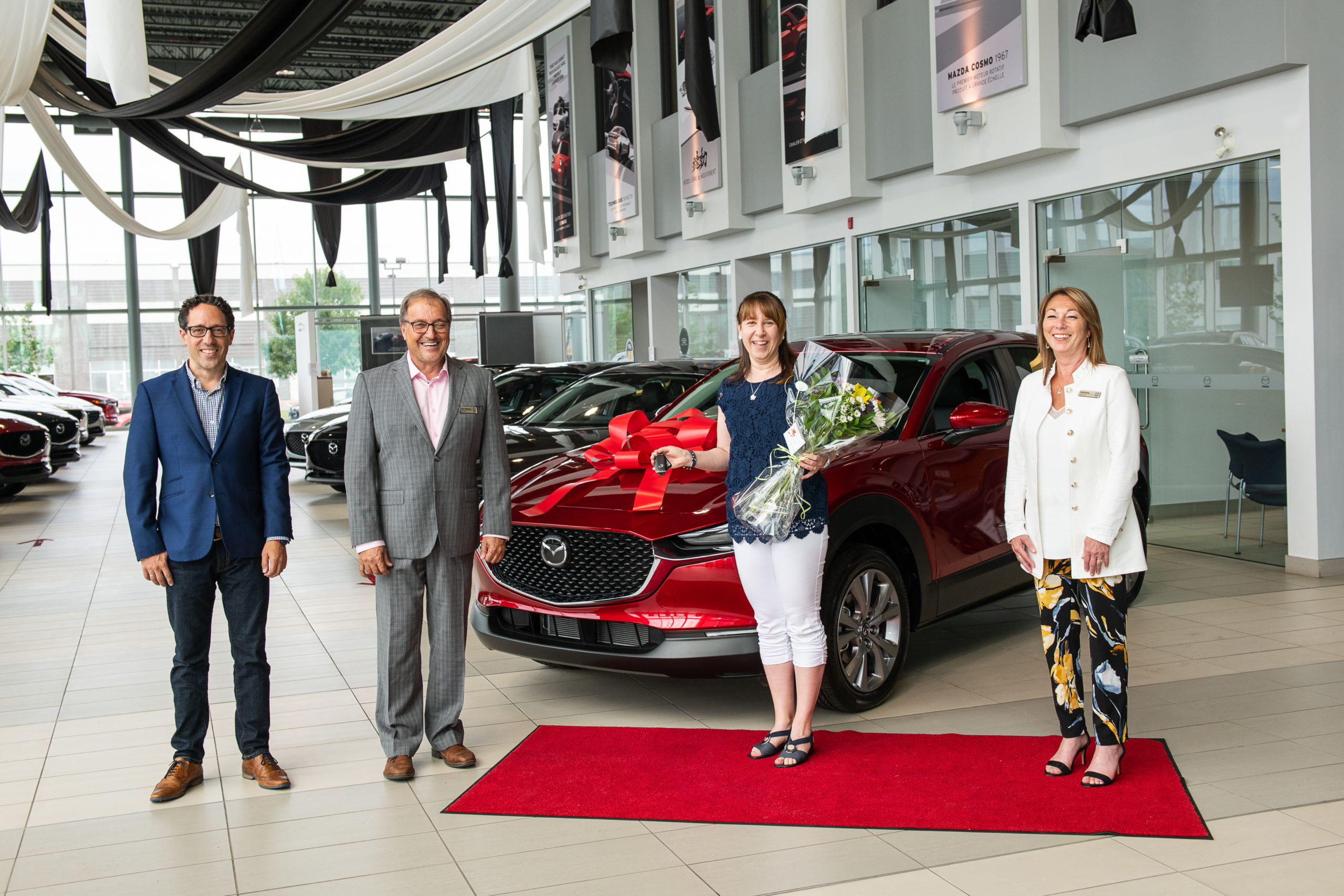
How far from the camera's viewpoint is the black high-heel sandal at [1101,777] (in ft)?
12.6

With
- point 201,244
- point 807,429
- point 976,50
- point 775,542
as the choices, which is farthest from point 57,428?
point 807,429

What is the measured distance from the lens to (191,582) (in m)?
3.96

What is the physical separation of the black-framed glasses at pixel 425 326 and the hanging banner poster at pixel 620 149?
14.3 metres

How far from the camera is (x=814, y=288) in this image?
541 inches

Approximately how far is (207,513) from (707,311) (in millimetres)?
13610

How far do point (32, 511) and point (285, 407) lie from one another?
18981 mm

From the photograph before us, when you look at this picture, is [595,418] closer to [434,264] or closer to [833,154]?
[833,154]

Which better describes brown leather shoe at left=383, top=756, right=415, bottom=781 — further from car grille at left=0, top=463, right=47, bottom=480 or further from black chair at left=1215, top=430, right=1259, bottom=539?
car grille at left=0, top=463, right=47, bottom=480

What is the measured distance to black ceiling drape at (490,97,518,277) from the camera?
11758 mm

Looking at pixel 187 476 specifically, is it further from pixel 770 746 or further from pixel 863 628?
pixel 863 628

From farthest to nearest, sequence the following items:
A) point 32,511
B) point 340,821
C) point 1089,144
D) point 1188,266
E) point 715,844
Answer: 1. point 32,511
2. point 1089,144
3. point 1188,266
4. point 340,821
5. point 715,844

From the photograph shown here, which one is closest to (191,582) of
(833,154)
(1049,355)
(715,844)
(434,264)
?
(715,844)

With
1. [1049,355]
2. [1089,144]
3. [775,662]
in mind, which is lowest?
[775,662]

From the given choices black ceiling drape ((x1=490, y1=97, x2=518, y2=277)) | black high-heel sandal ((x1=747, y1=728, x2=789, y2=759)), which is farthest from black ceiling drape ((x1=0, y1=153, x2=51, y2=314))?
black high-heel sandal ((x1=747, y1=728, x2=789, y2=759))
